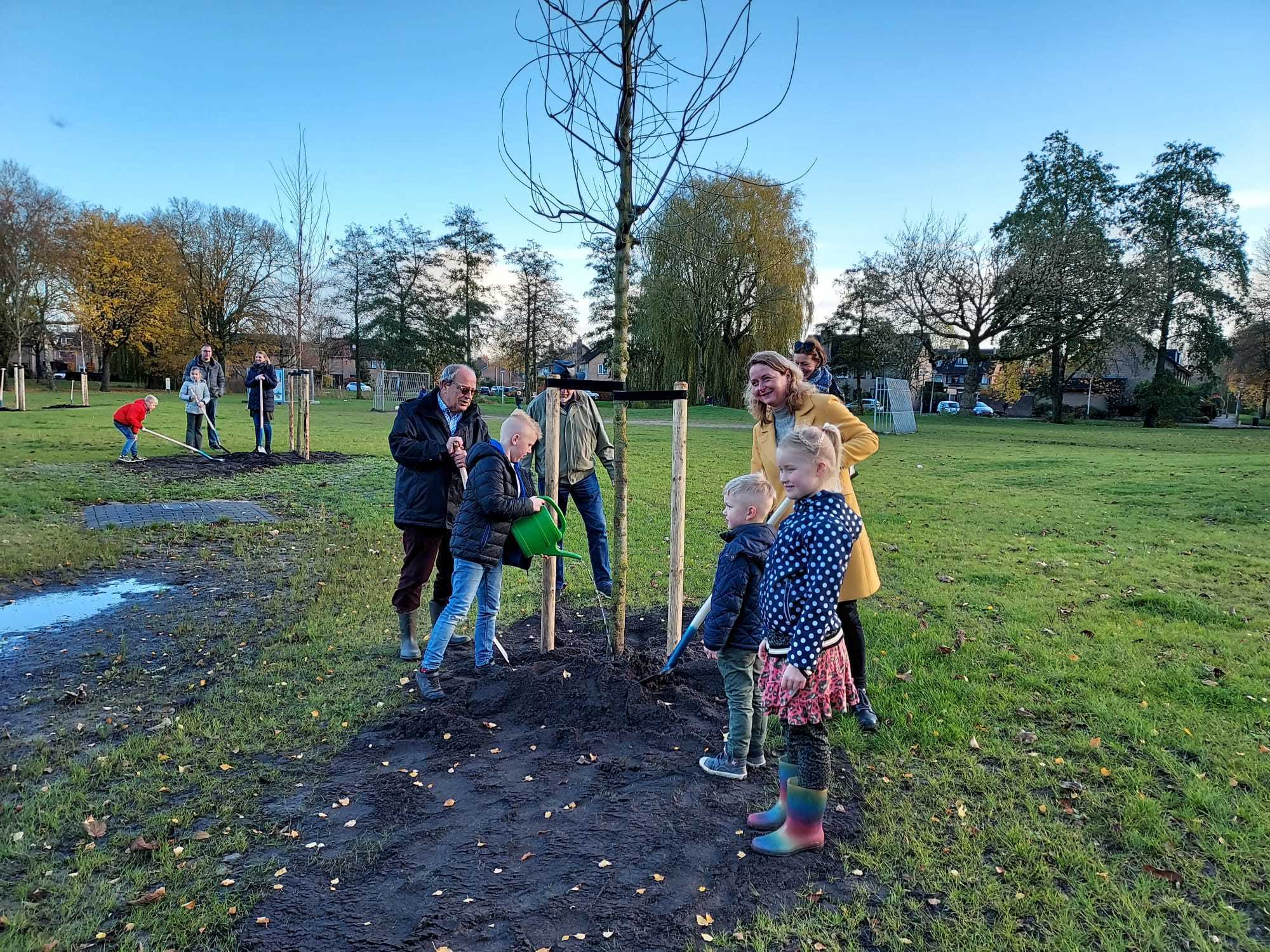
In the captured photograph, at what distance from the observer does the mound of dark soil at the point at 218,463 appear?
12703 millimetres

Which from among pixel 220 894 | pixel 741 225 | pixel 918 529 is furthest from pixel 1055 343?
pixel 220 894

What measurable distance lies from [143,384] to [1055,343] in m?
60.4

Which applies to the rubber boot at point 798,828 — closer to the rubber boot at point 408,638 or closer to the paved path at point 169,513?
the rubber boot at point 408,638

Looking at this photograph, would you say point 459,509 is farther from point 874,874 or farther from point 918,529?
point 918,529

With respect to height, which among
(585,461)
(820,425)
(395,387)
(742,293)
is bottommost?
(585,461)

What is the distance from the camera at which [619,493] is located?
4461 millimetres

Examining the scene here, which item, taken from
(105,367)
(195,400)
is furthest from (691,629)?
(105,367)

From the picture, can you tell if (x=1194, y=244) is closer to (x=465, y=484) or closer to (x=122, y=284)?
(x=465, y=484)

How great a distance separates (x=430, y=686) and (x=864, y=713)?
8.66 ft

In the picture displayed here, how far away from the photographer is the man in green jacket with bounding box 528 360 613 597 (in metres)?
6.27

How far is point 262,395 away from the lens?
47.7ft

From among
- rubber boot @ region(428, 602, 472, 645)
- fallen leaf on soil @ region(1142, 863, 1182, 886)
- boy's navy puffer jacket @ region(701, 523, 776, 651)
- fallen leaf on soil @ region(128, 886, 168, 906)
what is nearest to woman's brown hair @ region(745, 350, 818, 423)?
boy's navy puffer jacket @ region(701, 523, 776, 651)

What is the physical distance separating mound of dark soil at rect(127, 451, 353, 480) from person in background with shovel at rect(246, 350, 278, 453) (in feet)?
1.59

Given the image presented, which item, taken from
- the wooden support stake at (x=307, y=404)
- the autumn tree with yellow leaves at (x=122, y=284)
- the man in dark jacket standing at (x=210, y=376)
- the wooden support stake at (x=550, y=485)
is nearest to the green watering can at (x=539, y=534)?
the wooden support stake at (x=550, y=485)
